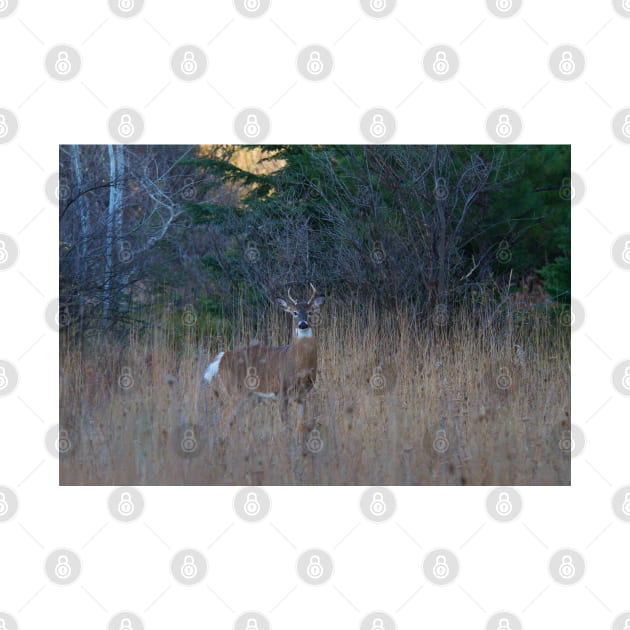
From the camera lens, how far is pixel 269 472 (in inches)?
260

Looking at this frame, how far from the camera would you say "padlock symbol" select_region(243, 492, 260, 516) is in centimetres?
609

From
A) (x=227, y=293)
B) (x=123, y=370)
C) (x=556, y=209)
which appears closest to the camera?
(x=123, y=370)

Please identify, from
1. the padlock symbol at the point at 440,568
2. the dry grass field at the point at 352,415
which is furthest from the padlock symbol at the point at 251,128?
the padlock symbol at the point at 440,568

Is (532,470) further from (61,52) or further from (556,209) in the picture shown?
(556,209)

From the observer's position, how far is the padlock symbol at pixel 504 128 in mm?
7418

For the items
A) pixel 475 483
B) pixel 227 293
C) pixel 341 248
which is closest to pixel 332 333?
pixel 341 248

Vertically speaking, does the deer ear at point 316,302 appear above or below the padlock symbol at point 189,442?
above

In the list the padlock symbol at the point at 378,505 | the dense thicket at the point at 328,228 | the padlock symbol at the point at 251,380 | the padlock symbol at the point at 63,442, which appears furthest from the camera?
the dense thicket at the point at 328,228

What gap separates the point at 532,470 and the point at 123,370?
4744 mm

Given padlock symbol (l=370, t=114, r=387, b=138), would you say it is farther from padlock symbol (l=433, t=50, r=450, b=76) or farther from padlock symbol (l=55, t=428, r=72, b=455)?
padlock symbol (l=55, t=428, r=72, b=455)

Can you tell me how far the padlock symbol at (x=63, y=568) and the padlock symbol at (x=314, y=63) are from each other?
4.67 metres

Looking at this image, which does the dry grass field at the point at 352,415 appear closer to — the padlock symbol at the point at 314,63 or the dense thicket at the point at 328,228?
the dense thicket at the point at 328,228

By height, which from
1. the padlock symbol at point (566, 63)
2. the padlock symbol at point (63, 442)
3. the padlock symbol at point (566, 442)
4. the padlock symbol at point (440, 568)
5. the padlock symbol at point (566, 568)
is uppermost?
the padlock symbol at point (566, 63)

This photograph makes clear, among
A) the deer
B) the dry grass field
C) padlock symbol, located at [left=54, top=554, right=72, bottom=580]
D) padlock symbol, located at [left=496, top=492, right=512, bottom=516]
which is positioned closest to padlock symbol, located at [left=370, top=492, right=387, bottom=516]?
the dry grass field
